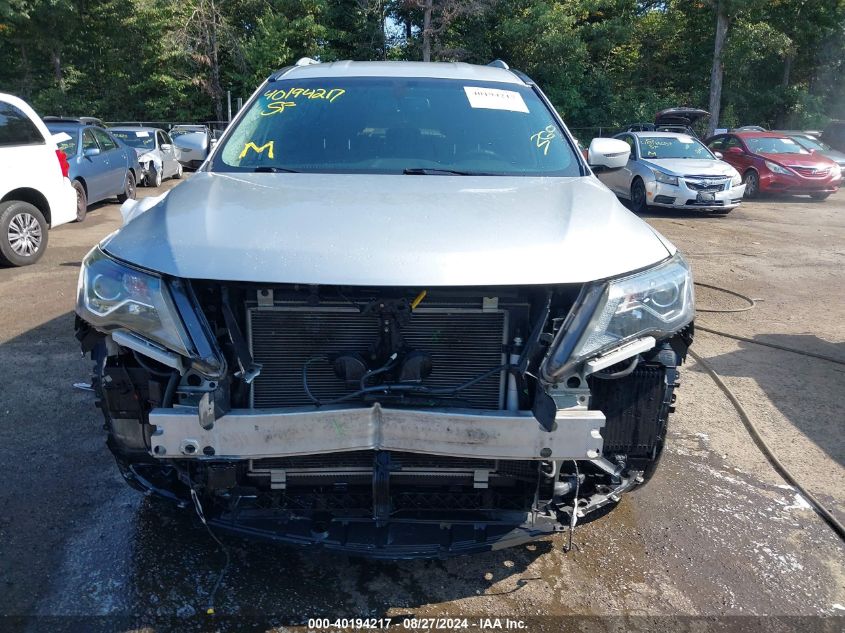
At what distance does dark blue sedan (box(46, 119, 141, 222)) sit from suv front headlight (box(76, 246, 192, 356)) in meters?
8.69

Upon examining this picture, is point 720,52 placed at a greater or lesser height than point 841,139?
greater

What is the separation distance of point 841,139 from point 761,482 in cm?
2215

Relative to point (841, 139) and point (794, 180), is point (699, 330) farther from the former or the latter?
point (841, 139)

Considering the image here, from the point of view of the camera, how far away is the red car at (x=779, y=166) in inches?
611

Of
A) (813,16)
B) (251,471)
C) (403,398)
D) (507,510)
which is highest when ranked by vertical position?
(813,16)

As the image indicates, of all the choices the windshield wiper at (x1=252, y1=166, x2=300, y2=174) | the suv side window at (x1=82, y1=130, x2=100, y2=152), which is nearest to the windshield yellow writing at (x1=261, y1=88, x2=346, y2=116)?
the windshield wiper at (x1=252, y1=166, x2=300, y2=174)

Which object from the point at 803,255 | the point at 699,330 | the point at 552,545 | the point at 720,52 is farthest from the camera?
the point at 720,52

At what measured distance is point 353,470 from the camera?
247cm

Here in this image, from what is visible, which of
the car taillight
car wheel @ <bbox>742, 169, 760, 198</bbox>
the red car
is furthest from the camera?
car wheel @ <bbox>742, 169, 760, 198</bbox>

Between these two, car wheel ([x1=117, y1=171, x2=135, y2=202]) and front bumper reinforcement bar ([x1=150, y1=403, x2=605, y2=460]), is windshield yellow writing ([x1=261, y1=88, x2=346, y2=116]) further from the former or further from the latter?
car wheel ([x1=117, y1=171, x2=135, y2=202])

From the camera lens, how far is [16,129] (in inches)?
306

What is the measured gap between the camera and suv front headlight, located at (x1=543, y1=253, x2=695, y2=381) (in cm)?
222

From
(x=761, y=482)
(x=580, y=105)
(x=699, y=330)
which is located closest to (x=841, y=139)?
(x=580, y=105)

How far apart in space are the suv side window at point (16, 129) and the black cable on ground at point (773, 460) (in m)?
7.59
